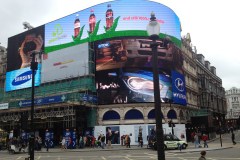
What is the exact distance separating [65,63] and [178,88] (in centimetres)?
2077

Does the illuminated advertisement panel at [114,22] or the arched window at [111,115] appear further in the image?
the illuminated advertisement panel at [114,22]

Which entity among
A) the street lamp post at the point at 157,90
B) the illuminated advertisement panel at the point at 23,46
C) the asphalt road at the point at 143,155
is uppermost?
the illuminated advertisement panel at the point at 23,46

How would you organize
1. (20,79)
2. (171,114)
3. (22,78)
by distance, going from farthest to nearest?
(20,79), (22,78), (171,114)

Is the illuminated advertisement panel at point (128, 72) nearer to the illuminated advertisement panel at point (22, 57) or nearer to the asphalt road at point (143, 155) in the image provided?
the illuminated advertisement panel at point (22, 57)

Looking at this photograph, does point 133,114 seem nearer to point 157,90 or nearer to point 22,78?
point 22,78

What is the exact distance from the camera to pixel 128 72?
47.2 metres

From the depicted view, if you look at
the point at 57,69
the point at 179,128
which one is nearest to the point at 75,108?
the point at 57,69

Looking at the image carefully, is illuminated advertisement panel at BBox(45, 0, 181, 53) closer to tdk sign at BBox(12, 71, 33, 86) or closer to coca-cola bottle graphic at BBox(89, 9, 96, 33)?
coca-cola bottle graphic at BBox(89, 9, 96, 33)

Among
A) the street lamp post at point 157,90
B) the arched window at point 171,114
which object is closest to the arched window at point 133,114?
the arched window at point 171,114

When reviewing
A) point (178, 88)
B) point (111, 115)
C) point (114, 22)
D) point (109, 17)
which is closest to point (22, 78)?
point (109, 17)

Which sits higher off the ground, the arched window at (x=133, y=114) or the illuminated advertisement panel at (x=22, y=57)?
the illuminated advertisement panel at (x=22, y=57)

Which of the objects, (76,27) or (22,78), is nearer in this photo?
(76,27)

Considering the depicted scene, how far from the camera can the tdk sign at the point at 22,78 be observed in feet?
197

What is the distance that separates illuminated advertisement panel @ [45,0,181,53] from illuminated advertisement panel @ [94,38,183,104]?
1.95 m
